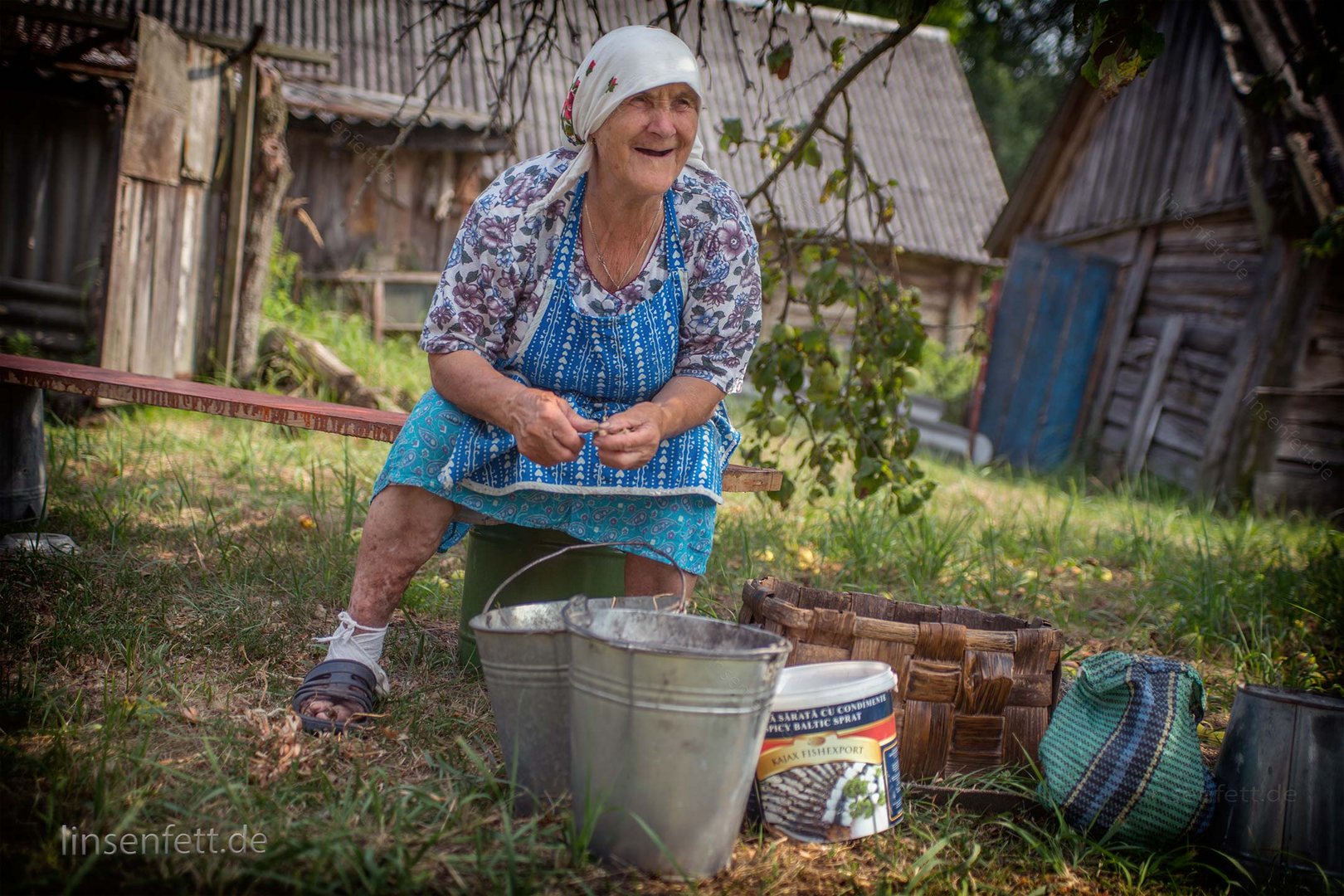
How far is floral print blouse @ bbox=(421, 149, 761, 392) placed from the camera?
2.39 m

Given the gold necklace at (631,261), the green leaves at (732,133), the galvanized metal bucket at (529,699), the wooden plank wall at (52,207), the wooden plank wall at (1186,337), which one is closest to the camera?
the galvanized metal bucket at (529,699)

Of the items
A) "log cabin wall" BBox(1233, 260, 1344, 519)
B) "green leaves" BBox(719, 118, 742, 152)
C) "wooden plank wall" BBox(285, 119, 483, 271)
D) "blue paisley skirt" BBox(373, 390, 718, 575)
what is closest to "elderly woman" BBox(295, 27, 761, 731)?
"blue paisley skirt" BBox(373, 390, 718, 575)

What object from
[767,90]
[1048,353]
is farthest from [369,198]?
[1048,353]

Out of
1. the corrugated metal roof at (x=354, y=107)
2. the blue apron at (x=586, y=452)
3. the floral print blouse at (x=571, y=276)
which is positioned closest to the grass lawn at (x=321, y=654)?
the blue apron at (x=586, y=452)

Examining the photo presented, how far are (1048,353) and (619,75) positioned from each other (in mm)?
7607

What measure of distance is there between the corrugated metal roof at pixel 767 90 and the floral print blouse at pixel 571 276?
7899mm

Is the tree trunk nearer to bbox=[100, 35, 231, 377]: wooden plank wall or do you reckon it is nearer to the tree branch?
bbox=[100, 35, 231, 377]: wooden plank wall

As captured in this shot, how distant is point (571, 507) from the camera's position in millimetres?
2480

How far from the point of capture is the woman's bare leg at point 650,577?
248 centimetres

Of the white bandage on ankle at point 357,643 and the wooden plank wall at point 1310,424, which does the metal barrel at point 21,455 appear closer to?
the white bandage on ankle at point 357,643

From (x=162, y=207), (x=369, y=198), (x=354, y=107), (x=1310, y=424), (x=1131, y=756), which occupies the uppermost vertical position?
(x=354, y=107)

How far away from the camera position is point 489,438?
237 centimetres

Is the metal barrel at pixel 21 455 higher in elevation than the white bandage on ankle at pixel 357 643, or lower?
higher

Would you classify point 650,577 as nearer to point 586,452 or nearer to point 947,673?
point 586,452
